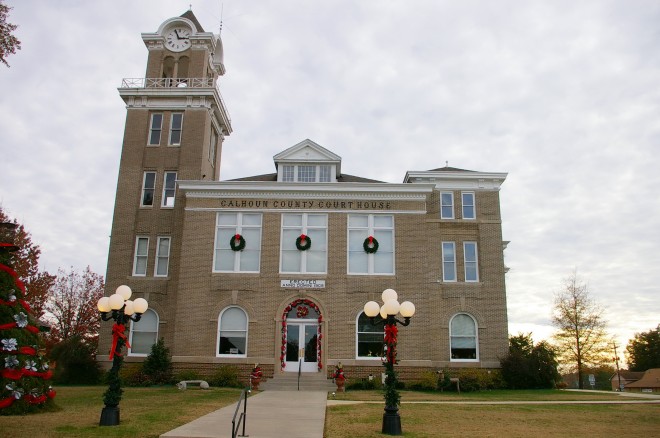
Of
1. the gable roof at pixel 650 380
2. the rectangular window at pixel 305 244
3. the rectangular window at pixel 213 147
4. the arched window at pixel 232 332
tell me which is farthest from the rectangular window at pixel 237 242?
the gable roof at pixel 650 380

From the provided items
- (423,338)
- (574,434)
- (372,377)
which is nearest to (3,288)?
(574,434)

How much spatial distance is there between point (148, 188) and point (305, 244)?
990 cm

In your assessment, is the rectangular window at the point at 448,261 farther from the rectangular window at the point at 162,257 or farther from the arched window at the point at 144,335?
the arched window at the point at 144,335

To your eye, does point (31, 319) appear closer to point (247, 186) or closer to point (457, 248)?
point (247, 186)

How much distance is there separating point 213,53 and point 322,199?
1347 cm

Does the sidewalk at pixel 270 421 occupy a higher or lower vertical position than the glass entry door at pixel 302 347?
lower

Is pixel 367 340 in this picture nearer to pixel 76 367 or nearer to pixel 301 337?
pixel 301 337

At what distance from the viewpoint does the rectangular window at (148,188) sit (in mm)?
30359

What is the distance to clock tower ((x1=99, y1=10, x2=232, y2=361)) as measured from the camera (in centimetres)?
2884

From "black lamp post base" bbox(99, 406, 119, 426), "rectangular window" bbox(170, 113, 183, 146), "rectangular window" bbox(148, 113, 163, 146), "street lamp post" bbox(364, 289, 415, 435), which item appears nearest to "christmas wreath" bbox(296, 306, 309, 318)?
"rectangular window" bbox(170, 113, 183, 146)

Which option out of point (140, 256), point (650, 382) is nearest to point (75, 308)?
point (140, 256)

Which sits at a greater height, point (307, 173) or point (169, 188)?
point (307, 173)

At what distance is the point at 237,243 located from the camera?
27.6 m

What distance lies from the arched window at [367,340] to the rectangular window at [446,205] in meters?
7.63
